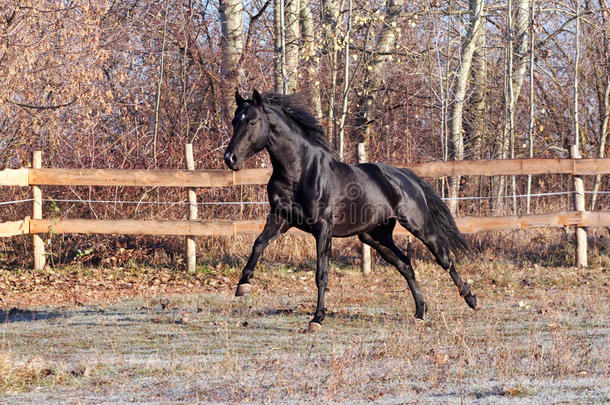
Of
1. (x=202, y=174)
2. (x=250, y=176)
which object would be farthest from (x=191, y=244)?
(x=250, y=176)

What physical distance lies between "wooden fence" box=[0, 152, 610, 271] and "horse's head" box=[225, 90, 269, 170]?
3865 mm

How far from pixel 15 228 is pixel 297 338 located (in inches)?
234

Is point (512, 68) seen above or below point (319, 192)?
above

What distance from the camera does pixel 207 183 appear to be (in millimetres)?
11062

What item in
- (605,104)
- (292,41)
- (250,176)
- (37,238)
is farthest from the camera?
(605,104)

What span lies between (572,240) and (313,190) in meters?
6.77

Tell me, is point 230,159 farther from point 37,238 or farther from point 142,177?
point 37,238

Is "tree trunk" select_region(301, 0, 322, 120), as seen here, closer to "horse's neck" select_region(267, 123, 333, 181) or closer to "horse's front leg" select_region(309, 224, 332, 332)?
"horse's neck" select_region(267, 123, 333, 181)

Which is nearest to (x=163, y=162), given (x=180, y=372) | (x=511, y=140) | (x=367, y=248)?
(x=367, y=248)

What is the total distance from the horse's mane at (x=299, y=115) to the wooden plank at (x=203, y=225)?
344 centimetres

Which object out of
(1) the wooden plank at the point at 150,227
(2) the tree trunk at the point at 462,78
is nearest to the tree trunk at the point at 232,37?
(2) the tree trunk at the point at 462,78

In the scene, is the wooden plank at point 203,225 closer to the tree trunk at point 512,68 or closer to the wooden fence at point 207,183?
the wooden fence at point 207,183

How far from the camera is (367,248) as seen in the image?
36.6ft

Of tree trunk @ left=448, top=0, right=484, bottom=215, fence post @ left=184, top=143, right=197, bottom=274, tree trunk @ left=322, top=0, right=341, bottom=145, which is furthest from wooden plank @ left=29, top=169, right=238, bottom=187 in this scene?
tree trunk @ left=448, top=0, right=484, bottom=215
